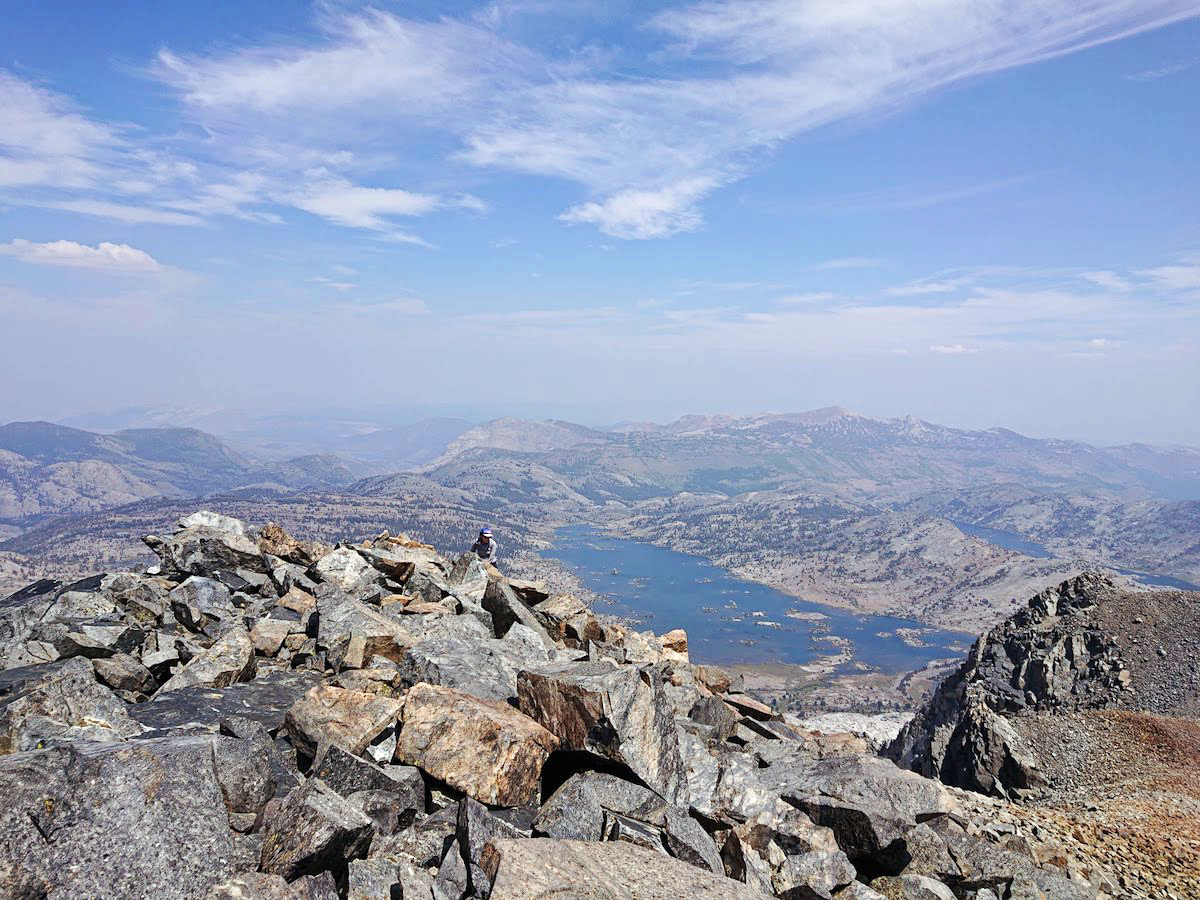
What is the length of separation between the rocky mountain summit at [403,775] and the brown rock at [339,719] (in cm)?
4

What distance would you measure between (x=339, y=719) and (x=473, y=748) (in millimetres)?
2600

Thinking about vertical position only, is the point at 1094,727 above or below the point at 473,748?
below

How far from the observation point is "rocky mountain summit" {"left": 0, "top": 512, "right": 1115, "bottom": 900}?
8.20 m

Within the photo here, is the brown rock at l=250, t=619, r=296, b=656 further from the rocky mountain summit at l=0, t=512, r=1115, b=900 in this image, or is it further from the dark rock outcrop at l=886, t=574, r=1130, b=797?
the dark rock outcrop at l=886, t=574, r=1130, b=797

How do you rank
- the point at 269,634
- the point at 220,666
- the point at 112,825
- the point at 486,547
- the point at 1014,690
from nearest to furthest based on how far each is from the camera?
the point at 112,825
the point at 220,666
the point at 269,634
the point at 486,547
the point at 1014,690

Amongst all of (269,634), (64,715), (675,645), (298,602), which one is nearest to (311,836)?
(64,715)

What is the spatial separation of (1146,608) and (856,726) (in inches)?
4694

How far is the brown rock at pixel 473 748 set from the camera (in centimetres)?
1127

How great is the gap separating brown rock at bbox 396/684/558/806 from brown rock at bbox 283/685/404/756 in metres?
0.55

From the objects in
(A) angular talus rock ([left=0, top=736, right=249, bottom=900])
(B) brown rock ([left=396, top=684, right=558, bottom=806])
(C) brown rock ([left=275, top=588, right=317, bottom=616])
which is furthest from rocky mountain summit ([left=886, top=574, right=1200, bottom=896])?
(C) brown rock ([left=275, top=588, right=317, bottom=616])

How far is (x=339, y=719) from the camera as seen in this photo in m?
12.1

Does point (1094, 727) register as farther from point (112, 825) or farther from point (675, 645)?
point (112, 825)

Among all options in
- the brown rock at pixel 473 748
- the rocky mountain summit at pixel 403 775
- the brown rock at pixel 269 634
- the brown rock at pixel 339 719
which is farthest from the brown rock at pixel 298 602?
the brown rock at pixel 473 748

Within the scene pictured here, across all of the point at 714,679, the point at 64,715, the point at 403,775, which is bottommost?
the point at 714,679
